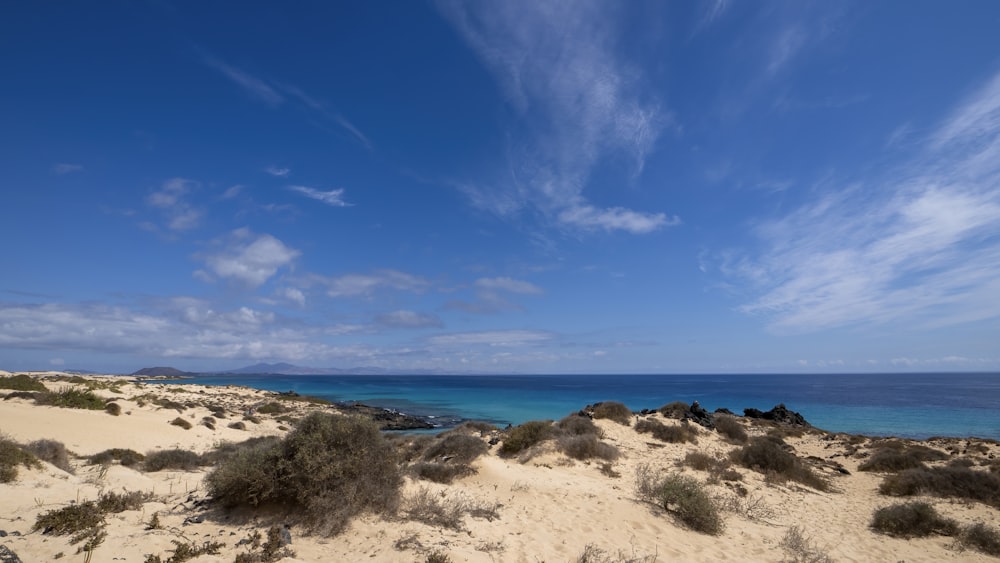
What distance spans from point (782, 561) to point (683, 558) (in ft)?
6.65

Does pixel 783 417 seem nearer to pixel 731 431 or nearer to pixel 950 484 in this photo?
pixel 731 431

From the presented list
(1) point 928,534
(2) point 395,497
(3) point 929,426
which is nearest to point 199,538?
(2) point 395,497

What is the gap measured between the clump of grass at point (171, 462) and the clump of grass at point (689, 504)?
46.1 ft

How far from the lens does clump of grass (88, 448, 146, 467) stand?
1314cm

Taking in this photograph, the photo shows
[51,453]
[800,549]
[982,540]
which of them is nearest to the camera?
[800,549]

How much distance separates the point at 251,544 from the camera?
653 cm

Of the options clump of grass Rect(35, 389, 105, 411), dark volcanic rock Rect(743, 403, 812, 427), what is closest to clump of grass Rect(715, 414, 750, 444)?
dark volcanic rock Rect(743, 403, 812, 427)

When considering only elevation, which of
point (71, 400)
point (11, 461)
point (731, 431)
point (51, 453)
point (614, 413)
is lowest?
point (731, 431)

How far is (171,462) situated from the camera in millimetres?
13391

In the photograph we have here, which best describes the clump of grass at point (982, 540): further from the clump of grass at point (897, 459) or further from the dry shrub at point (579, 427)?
the dry shrub at point (579, 427)

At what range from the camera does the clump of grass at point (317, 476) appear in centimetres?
762

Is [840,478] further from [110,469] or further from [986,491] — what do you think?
[110,469]

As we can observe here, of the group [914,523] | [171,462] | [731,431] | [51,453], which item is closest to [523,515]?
[914,523]

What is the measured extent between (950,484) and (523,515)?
46.0 feet
